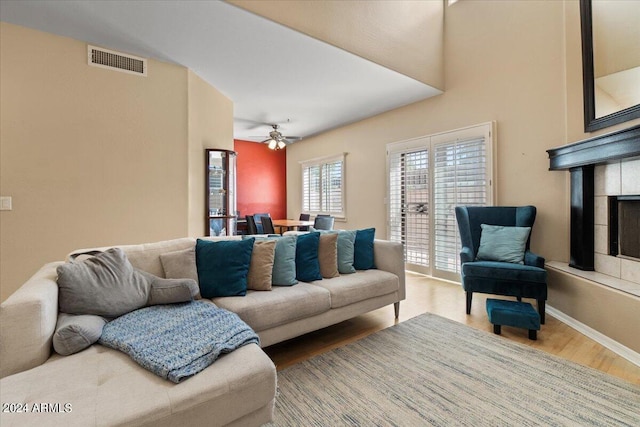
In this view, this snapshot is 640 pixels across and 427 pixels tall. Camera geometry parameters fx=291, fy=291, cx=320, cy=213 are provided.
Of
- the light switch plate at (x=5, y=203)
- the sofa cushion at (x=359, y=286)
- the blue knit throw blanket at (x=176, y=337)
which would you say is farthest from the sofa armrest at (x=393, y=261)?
the light switch plate at (x=5, y=203)

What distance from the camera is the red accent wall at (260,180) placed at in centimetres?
732

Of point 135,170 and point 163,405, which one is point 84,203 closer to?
point 135,170

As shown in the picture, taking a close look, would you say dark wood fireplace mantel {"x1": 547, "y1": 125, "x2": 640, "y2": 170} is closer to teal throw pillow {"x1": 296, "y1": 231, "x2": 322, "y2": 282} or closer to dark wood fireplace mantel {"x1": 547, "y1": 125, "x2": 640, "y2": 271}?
dark wood fireplace mantel {"x1": 547, "y1": 125, "x2": 640, "y2": 271}

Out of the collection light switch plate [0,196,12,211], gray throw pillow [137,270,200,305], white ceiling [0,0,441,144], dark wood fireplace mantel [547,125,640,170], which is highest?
white ceiling [0,0,441,144]

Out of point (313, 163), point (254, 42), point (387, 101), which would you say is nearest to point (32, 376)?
point (254, 42)

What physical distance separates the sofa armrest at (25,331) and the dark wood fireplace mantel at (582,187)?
12.7 ft

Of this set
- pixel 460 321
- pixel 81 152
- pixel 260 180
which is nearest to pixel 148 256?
pixel 81 152

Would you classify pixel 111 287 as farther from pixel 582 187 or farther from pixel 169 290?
pixel 582 187

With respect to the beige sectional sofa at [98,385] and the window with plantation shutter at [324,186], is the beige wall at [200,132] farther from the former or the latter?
the window with plantation shutter at [324,186]

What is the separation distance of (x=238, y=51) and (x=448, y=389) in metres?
3.55

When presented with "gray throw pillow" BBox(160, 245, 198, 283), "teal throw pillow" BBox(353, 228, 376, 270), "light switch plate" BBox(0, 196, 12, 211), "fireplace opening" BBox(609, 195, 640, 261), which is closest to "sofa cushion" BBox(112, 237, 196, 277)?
"gray throw pillow" BBox(160, 245, 198, 283)

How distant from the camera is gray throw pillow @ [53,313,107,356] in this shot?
1.34 metres

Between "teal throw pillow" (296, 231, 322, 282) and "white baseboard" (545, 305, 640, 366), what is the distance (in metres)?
2.32

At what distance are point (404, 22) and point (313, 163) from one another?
3.58 m
